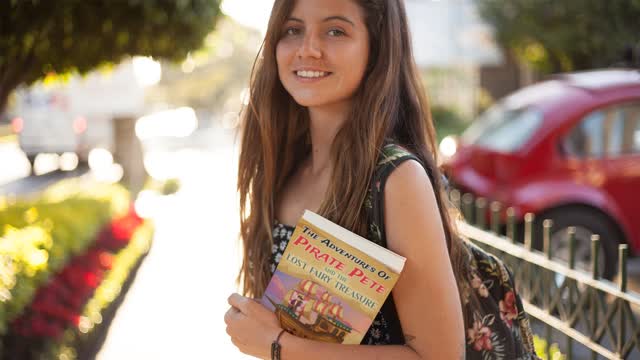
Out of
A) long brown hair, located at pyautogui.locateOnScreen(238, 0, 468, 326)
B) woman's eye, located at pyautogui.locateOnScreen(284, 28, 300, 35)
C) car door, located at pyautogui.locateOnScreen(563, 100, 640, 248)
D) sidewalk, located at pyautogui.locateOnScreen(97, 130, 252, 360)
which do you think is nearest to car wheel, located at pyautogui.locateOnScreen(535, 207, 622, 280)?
car door, located at pyautogui.locateOnScreen(563, 100, 640, 248)

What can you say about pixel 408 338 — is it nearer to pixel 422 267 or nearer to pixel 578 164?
pixel 422 267

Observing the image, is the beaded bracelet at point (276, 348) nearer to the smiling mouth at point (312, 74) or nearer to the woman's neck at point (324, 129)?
the woman's neck at point (324, 129)

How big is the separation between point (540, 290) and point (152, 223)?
7153mm

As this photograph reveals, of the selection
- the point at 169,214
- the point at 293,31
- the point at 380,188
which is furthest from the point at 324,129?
the point at 169,214

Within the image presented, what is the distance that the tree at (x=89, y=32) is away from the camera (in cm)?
549

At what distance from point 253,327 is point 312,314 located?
19 cm

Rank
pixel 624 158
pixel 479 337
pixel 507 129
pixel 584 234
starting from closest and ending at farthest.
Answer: pixel 479 337
pixel 584 234
pixel 624 158
pixel 507 129

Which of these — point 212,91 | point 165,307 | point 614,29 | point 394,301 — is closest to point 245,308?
point 394,301

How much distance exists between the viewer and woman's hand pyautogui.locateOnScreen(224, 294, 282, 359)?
6.29 feet

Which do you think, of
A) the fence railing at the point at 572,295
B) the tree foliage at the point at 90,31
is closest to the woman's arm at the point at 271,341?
the fence railing at the point at 572,295

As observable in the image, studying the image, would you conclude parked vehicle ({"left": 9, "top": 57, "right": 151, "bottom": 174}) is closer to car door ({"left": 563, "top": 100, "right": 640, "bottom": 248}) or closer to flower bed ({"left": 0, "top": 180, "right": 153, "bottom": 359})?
flower bed ({"left": 0, "top": 180, "right": 153, "bottom": 359})

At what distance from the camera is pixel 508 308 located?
6.93 ft

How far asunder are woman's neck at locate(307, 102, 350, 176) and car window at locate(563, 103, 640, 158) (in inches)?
204

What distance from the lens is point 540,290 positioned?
168 inches
